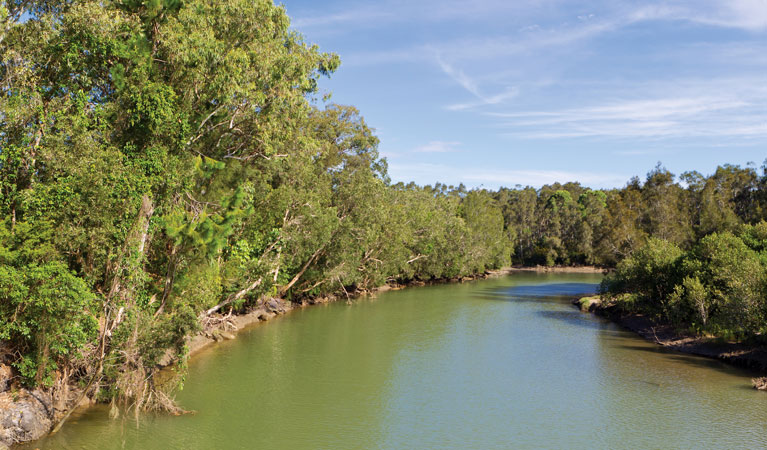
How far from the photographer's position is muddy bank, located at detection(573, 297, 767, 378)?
28.6m

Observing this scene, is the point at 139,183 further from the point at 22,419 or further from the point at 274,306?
the point at 274,306

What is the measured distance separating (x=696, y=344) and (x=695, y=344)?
7cm

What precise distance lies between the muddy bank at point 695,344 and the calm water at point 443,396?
3.74ft

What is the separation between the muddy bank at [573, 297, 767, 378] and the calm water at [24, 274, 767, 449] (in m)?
1.14

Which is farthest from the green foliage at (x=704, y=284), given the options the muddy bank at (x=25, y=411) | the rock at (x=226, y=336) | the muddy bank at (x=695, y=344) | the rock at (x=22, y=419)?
the rock at (x=22, y=419)

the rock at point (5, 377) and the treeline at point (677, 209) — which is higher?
the treeline at point (677, 209)

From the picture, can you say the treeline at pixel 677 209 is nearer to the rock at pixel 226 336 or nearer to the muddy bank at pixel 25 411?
the rock at pixel 226 336

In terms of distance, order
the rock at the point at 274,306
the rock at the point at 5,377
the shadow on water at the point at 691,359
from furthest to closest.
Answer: the rock at the point at 274,306 < the shadow on water at the point at 691,359 < the rock at the point at 5,377

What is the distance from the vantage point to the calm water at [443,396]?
739 inches

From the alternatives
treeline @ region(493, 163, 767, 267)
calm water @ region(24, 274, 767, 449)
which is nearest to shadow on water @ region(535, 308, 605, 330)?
calm water @ region(24, 274, 767, 449)

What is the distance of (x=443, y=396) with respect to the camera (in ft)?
78.3

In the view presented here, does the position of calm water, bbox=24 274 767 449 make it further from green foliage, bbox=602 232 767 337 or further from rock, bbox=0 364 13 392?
green foliage, bbox=602 232 767 337

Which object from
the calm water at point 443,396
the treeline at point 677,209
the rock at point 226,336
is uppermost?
the treeline at point 677,209

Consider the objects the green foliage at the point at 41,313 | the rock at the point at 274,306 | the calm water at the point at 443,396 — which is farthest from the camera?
the rock at the point at 274,306
